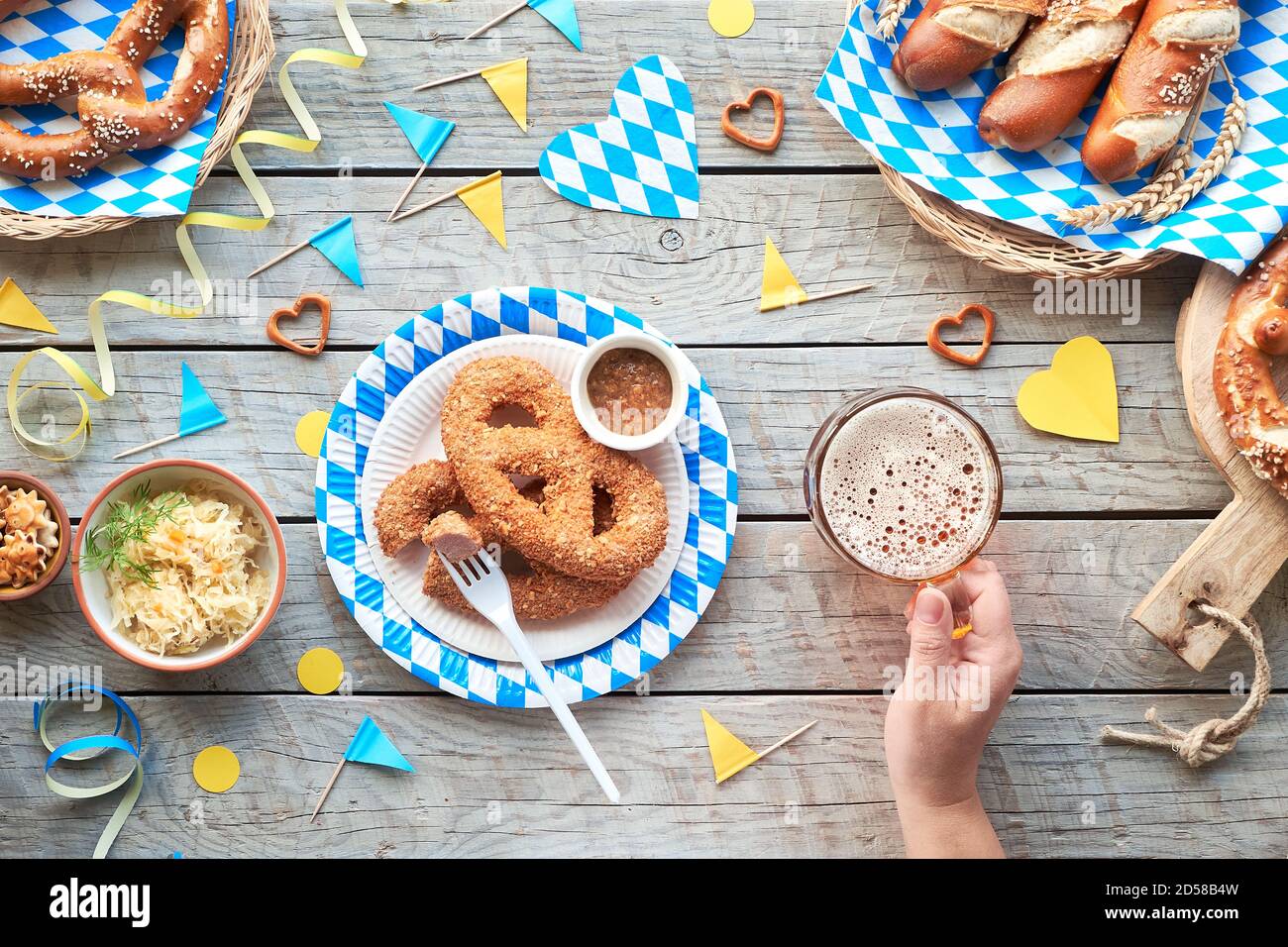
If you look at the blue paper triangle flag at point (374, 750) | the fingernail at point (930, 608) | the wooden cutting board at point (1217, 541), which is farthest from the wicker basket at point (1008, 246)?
the blue paper triangle flag at point (374, 750)

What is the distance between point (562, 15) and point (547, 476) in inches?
33.7

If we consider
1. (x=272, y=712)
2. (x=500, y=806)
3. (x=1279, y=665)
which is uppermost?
(x=1279, y=665)

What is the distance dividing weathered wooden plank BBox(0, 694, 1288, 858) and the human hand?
88mm

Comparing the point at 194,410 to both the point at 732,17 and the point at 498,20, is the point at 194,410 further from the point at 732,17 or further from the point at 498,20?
the point at 732,17

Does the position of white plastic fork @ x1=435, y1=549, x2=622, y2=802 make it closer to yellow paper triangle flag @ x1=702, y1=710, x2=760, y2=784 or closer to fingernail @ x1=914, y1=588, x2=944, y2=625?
yellow paper triangle flag @ x1=702, y1=710, x2=760, y2=784

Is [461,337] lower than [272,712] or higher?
higher

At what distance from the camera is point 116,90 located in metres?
1.53

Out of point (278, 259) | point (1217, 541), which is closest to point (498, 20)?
point (278, 259)

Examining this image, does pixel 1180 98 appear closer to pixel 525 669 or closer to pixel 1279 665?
pixel 1279 665

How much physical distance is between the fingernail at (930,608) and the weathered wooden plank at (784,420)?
0.98 feet

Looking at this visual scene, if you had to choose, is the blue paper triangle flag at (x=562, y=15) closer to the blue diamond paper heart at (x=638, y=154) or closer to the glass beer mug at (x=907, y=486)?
the blue diamond paper heart at (x=638, y=154)

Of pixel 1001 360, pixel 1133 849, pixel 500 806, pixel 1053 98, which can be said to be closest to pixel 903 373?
pixel 1001 360

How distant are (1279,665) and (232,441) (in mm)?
1962

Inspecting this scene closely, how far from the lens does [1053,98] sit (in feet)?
4.92
